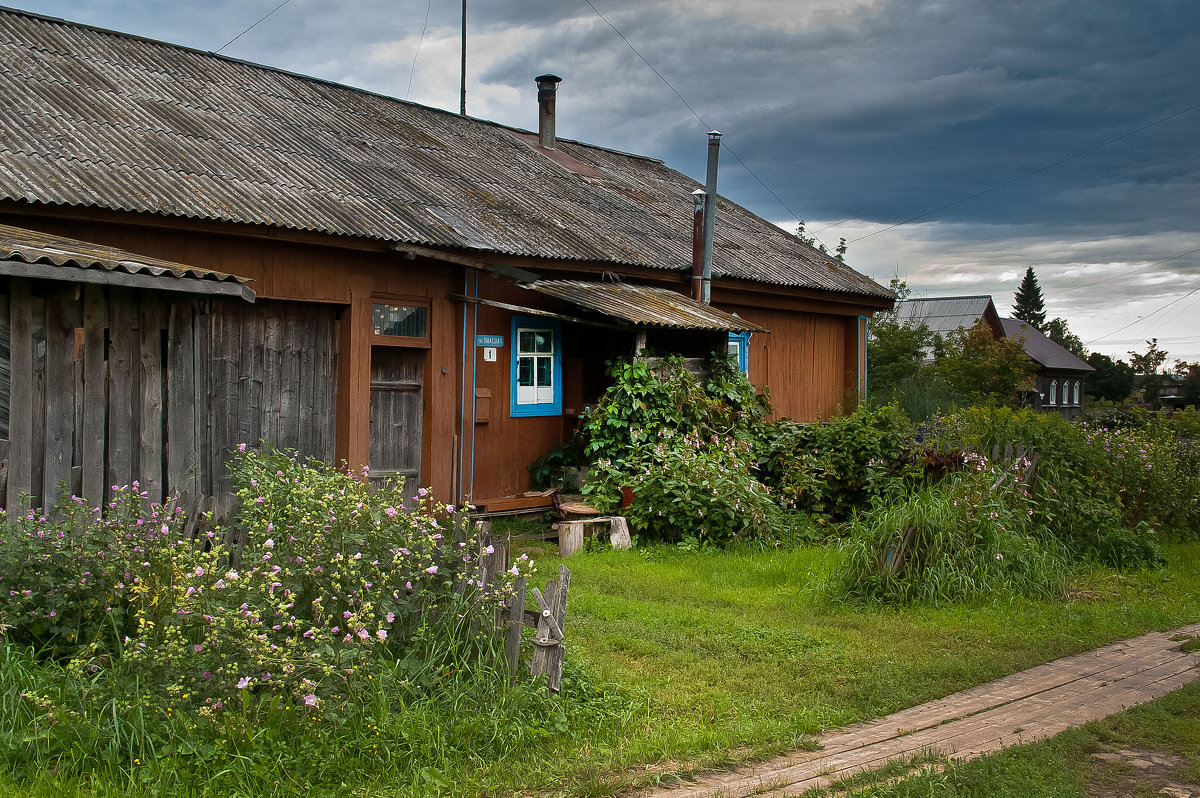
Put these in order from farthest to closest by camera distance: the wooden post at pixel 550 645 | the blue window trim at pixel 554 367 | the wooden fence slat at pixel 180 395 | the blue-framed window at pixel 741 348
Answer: the blue-framed window at pixel 741 348 < the blue window trim at pixel 554 367 < the wooden fence slat at pixel 180 395 < the wooden post at pixel 550 645

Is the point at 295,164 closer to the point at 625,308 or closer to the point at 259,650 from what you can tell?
the point at 625,308

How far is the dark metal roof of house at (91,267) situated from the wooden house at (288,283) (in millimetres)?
18

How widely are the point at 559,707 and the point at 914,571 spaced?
Result: 159 inches

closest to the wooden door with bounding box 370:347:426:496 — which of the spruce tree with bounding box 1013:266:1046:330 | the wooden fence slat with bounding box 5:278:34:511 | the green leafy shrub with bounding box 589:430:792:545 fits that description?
the green leafy shrub with bounding box 589:430:792:545

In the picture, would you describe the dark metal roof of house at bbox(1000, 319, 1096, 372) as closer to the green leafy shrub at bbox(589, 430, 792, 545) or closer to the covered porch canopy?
the covered porch canopy

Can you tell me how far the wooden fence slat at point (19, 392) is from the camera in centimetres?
579

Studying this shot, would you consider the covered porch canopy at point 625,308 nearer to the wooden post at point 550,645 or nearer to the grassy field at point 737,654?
the grassy field at point 737,654

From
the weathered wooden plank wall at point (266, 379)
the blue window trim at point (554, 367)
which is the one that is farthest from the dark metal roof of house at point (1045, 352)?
the weathered wooden plank wall at point (266, 379)

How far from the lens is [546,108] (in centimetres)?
1842

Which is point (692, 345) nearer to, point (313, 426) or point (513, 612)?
point (313, 426)

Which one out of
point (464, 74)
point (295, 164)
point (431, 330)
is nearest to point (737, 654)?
point (431, 330)

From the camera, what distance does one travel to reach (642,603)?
757 cm

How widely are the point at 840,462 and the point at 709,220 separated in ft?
12.6

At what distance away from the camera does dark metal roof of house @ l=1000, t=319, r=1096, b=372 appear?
49.0 m
